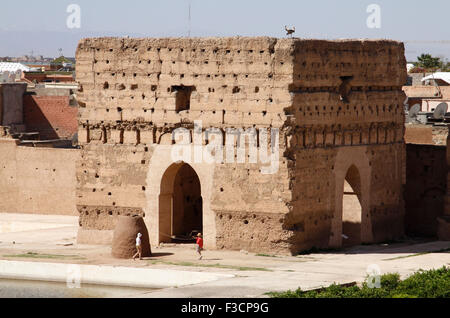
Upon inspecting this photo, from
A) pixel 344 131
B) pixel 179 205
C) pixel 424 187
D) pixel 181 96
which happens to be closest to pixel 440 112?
pixel 424 187

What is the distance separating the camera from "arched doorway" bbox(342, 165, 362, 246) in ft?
90.3

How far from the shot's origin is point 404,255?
25.6 meters

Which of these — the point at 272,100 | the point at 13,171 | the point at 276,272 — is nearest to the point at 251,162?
the point at 272,100

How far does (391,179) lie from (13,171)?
41.3 feet

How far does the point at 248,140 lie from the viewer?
999 inches

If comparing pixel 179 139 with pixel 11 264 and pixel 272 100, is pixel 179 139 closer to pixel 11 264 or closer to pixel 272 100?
pixel 272 100

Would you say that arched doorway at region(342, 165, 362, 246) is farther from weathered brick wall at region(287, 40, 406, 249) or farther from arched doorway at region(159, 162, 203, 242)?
arched doorway at region(159, 162, 203, 242)

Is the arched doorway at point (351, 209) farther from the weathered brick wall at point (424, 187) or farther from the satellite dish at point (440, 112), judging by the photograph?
the satellite dish at point (440, 112)

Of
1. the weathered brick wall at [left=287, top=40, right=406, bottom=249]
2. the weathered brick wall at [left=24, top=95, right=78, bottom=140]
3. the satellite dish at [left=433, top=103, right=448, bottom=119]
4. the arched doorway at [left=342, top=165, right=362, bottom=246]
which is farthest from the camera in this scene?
the weathered brick wall at [left=24, top=95, right=78, bottom=140]

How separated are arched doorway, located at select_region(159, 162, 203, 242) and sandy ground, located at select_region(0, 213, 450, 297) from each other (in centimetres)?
68

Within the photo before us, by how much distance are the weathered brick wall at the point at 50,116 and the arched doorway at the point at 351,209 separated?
23.6 meters

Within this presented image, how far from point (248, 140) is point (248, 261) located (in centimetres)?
266

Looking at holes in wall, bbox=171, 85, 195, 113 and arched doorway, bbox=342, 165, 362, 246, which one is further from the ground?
holes in wall, bbox=171, 85, 195, 113

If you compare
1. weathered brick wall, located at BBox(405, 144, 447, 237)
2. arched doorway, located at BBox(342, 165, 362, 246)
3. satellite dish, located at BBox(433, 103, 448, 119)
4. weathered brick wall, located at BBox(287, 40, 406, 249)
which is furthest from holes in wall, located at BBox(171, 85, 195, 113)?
satellite dish, located at BBox(433, 103, 448, 119)
